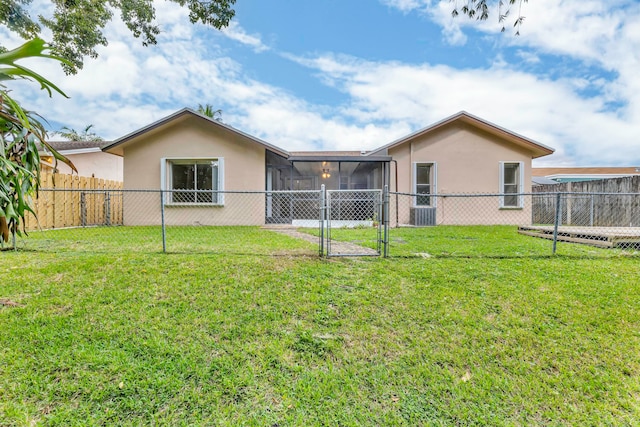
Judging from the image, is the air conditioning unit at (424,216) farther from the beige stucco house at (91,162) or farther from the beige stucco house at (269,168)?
the beige stucco house at (91,162)

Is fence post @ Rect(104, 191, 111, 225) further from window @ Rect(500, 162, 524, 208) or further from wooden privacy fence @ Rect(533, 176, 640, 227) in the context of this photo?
wooden privacy fence @ Rect(533, 176, 640, 227)

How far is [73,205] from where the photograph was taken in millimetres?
9578

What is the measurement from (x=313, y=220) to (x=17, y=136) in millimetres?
8540

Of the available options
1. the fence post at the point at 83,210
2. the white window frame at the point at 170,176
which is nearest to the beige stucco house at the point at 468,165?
the white window frame at the point at 170,176

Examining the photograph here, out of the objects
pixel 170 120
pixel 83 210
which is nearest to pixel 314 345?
pixel 170 120

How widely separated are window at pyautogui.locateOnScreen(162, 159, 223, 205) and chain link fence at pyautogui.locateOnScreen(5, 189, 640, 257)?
0.21 feet

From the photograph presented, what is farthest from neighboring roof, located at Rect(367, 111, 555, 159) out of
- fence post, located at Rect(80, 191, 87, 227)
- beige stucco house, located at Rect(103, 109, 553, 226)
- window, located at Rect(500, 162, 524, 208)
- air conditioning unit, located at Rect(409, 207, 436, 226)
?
fence post, located at Rect(80, 191, 87, 227)

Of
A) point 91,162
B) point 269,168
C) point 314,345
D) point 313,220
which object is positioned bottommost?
point 314,345

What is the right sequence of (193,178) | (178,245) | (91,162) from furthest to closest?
(91,162)
(193,178)
(178,245)

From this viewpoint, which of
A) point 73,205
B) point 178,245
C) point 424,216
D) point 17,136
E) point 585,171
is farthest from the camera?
point 585,171

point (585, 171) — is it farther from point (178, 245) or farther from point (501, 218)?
point (178, 245)

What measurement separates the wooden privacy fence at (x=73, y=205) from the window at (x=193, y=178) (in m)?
2.16

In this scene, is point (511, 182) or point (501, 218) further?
point (511, 182)

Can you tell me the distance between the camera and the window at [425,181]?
35.1 feet
